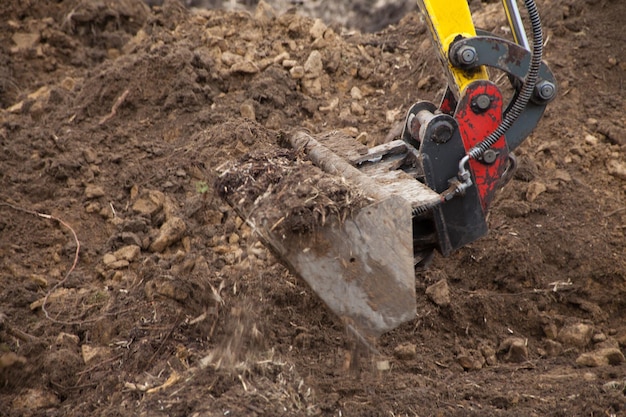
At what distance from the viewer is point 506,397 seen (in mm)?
3668

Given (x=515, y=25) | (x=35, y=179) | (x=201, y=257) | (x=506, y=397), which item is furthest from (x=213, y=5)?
(x=506, y=397)

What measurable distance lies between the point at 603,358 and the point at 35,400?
3016mm

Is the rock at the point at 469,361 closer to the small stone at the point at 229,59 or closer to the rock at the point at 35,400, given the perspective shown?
the rock at the point at 35,400

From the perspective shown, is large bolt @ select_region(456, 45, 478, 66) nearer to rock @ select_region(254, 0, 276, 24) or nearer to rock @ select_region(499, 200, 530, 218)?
rock @ select_region(499, 200, 530, 218)

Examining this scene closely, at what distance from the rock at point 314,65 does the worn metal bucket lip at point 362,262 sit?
3.38 m

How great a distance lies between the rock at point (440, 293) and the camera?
176 inches

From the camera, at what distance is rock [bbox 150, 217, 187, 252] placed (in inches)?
196

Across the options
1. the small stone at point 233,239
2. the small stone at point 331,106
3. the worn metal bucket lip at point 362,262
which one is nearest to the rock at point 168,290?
the small stone at point 233,239

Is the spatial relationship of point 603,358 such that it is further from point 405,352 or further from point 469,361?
point 405,352

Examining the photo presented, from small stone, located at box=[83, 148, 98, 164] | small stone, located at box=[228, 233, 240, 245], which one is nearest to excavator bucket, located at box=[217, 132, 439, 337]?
small stone, located at box=[228, 233, 240, 245]

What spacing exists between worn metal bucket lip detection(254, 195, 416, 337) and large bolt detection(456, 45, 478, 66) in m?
0.96

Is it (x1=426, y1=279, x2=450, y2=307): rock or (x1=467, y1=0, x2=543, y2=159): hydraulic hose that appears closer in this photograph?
(x1=467, y1=0, x2=543, y2=159): hydraulic hose

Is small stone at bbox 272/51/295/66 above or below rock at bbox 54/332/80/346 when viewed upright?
below

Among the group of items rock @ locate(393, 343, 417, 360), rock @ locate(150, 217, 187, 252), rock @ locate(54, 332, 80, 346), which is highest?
rock @ locate(54, 332, 80, 346)
